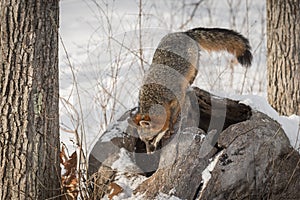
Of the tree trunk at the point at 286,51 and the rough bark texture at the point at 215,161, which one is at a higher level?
the tree trunk at the point at 286,51

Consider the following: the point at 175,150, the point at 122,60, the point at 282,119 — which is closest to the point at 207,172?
the point at 175,150

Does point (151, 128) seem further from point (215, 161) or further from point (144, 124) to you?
point (215, 161)

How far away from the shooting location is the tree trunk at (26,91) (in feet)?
9.31

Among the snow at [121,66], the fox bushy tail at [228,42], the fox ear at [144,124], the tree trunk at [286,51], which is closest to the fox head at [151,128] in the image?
the fox ear at [144,124]

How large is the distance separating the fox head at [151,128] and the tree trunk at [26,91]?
647 mm

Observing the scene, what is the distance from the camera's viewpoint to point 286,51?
13.8 feet

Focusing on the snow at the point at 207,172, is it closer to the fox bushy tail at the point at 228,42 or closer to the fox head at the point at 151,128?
the fox head at the point at 151,128

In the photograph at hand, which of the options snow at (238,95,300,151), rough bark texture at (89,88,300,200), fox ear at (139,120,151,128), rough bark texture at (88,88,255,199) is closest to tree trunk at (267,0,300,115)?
snow at (238,95,300,151)

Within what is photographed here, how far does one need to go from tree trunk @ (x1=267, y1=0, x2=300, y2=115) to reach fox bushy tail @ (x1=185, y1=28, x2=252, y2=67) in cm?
49

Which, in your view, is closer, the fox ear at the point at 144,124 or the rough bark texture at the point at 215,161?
the rough bark texture at the point at 215,161

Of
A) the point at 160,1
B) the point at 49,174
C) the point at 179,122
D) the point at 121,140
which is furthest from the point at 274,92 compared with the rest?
the point at 160,1

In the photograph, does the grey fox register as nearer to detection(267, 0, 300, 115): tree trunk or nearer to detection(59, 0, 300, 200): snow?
detection(59, 0, 300, 200): snow

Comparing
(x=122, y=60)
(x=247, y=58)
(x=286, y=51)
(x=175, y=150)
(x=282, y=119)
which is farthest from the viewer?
(x=122, y=60)

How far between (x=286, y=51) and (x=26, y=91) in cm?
227
